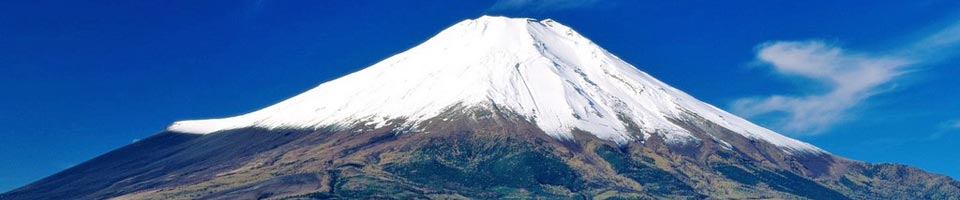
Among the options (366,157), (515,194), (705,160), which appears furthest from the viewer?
(705,160)

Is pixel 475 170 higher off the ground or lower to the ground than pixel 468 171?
higher

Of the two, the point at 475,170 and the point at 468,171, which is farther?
the point at 475,170

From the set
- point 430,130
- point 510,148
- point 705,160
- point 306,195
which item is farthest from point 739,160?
point 306,195

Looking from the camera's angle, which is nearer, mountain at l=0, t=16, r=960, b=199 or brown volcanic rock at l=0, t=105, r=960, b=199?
brown volcanic rock at l=0, t=105, r=960, b=199

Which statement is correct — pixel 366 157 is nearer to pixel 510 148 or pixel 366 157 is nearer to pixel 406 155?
pixel 406 155

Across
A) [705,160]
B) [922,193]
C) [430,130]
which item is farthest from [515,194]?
[922,193]

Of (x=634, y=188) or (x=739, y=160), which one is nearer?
(x=634, y=188)

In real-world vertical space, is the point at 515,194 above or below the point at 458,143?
below

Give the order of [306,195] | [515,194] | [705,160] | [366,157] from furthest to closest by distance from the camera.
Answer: [705,160], [366,157], [515,194], [306,195]

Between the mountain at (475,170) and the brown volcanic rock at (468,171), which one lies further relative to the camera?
the mountain at (475,170)

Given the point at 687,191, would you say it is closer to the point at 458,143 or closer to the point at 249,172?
the point at 458,143
